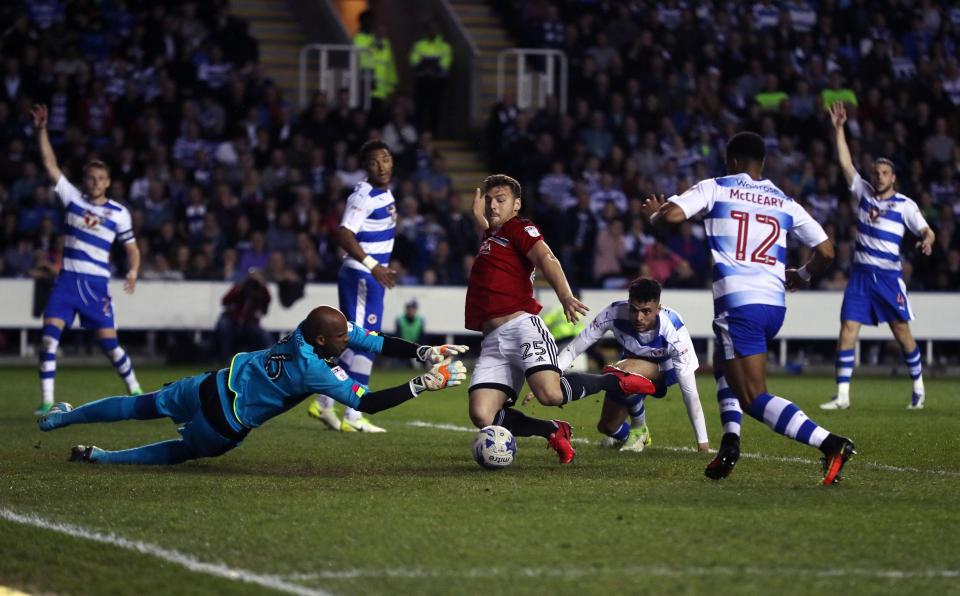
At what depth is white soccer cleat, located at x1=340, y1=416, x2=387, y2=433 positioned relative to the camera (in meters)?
12.7

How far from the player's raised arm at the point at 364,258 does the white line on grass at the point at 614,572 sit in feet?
19.4

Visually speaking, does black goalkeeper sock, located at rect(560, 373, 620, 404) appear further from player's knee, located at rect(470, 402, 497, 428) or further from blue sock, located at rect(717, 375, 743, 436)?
blue sock, located at rect(717, 375, 743, 436)

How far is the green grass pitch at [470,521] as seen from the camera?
595 centimetres

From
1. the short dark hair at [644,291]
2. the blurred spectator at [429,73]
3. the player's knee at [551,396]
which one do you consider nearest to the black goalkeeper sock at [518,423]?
the player's knee at [551,396]

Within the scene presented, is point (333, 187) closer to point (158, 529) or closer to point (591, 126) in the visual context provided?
point (591, 126)

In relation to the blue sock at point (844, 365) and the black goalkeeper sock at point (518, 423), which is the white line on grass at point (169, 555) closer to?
the black goalkeeper sock at point (518, 423)

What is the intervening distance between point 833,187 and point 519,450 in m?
16.8

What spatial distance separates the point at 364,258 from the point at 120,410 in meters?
3.08

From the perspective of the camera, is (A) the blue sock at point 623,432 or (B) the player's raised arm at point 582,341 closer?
(B) the player's raised arm at point 582,341

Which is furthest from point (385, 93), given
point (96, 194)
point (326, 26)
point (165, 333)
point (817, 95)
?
point (96, 194)

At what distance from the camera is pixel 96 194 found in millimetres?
13977

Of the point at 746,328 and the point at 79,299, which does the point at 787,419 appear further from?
the point at 79,299

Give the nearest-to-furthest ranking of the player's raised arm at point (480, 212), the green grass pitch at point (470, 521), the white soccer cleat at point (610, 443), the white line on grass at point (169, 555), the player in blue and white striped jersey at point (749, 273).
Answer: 1. the white line on grass at point (169, 555)
2. the green grass pitch at point (470, 521)
3. the player in blue and white striped jersey at point (749, 273)
4. the player's raised arm at point (480, 212)
5. the white soccer cleat at point (610, 443)

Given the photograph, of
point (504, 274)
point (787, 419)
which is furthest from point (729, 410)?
point (504, 274)
